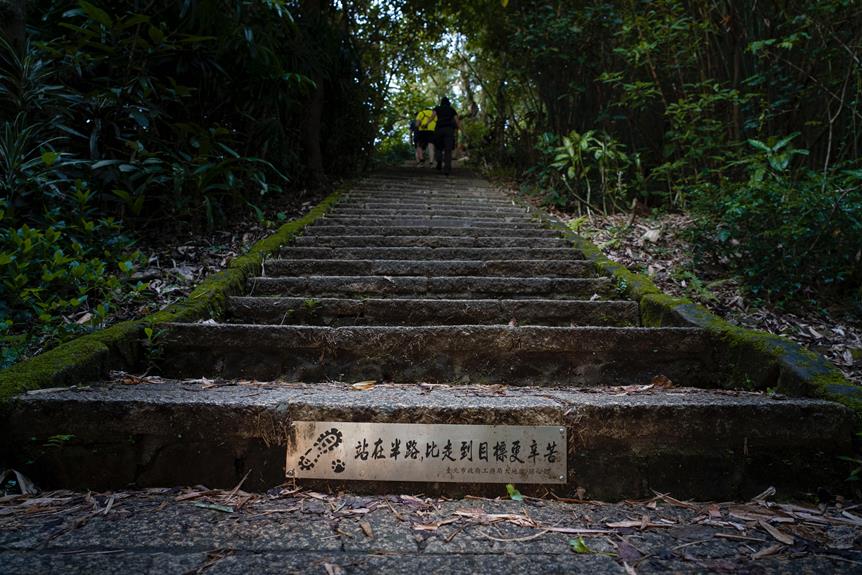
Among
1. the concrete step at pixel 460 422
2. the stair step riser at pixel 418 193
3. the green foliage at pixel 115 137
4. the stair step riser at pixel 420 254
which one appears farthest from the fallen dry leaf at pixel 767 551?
the stair step riser at pixel 418 193

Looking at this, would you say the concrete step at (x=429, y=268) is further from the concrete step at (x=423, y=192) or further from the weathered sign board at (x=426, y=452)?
the concrete step at (x=423, y=192)

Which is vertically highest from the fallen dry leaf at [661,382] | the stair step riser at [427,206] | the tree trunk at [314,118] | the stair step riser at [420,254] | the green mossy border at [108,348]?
the tree trunk at [314,118]

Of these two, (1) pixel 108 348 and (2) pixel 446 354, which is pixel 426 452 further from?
(1) pixel 108 348

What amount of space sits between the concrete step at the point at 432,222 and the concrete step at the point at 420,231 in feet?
0.42

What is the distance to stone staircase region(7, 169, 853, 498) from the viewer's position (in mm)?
1727

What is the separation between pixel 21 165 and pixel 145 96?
1.09 metres

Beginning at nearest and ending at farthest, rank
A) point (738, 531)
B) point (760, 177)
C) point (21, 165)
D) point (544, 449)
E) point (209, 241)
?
point (738, 531) < point (544, 449) < point (21, 165) < point (760, 177) < point (209, 241)

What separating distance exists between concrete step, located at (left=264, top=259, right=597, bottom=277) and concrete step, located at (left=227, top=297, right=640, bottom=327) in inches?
31.9

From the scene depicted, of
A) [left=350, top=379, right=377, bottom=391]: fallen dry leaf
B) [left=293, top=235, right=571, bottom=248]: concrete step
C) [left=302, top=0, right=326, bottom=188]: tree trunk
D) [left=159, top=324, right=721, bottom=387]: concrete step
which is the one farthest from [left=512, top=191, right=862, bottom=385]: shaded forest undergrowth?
[left=302, top=0, right=326, bottom=188]: tree trunk

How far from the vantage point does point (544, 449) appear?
1737mm

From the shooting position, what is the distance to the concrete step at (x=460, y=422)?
5.61 feet

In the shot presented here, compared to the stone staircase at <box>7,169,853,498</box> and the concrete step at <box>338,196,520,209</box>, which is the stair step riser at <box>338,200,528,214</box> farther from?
the stone staircase at <box>7,169,853,498</box>

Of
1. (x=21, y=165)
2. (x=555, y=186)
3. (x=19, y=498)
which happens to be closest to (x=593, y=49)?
(x=555, y=186)

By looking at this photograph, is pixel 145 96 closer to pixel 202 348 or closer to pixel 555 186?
pixel 202 348
